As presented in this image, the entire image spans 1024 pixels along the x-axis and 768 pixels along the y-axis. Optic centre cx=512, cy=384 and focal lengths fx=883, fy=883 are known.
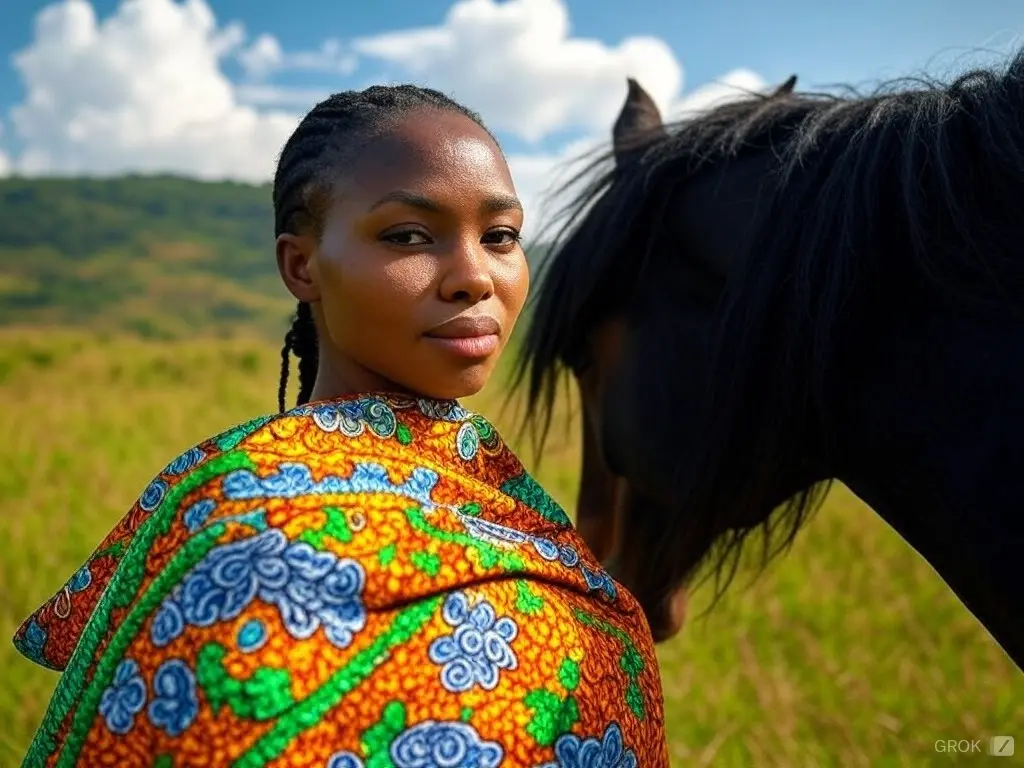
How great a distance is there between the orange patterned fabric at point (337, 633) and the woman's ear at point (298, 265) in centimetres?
14

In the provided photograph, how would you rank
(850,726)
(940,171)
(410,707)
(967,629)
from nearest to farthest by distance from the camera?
(410,707), (940,171), (850,726), (967,629)

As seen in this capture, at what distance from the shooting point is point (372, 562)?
73 centimetres

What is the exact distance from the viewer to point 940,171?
1007mm

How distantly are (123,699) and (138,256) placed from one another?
80868 millimetres

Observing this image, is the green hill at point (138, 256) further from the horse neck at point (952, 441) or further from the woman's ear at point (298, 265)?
the horse neck at point (952, 441)

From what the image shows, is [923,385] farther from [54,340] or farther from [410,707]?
[54,340]

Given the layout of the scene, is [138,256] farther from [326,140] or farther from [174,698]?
[174,698]

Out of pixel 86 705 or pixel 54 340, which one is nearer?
pixel 86 705

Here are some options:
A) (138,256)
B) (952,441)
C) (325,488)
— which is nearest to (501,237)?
(325,488)

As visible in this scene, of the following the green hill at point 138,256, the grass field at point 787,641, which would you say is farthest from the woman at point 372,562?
the green hill at point 138,256

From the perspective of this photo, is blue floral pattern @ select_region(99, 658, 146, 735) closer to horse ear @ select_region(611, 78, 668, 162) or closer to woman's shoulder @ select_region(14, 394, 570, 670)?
woman's shoulder @ select_region(14, 394, 570, 670)

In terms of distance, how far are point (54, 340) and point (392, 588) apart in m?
12.2

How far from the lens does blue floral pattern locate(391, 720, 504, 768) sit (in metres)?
0.71

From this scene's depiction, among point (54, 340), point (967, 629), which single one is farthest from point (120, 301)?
point (967, 629)
